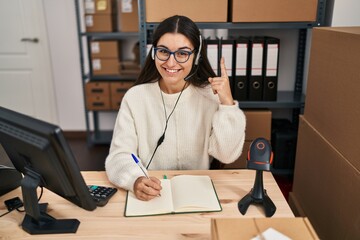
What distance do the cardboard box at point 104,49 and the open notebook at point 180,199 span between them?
85.8 inches

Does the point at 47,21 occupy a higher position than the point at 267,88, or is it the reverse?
the point at 47,21

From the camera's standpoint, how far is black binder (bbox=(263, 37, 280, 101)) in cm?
225

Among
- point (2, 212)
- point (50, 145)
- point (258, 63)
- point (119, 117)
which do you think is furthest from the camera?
point (258, 63)

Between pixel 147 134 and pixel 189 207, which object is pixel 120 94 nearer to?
pixel 147 134

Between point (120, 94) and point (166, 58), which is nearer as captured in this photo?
point (166, 58)

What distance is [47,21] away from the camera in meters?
3.39

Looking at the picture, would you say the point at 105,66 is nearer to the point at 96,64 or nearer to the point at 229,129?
the point at 96,64

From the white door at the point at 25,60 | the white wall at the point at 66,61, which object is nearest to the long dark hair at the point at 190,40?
the white wall at the point at 66,61

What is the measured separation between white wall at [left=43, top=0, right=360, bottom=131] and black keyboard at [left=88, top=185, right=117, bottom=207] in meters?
2.55

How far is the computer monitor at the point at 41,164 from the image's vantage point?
2.58 feet

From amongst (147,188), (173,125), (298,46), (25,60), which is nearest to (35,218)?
(147,188)

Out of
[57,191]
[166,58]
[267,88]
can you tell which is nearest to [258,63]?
[267,88]

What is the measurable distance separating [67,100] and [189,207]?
114 inches

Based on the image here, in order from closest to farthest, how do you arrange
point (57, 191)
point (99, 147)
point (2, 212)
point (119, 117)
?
point (57, 191), point (2, 212), point (119, 117), point (99, 147)
